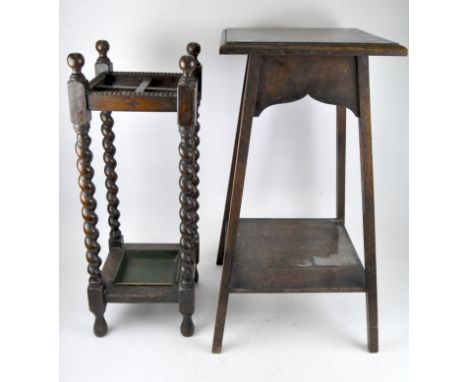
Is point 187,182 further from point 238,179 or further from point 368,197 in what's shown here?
point 368,197

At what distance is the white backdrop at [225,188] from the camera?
1.82 metres

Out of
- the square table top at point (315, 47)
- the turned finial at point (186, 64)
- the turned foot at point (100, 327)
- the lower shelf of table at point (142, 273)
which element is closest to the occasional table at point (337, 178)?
the square table top at point (315, 47)

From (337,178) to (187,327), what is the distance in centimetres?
88

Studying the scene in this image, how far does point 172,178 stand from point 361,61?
45.0 inches

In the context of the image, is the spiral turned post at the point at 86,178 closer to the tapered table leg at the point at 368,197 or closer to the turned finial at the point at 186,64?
the turned finial at the point at 186,64

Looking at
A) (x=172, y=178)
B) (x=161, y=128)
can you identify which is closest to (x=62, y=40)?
(x=161, y=128)

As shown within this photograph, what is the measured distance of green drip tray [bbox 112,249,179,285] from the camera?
6.58 feet

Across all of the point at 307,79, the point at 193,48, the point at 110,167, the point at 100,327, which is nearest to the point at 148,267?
the point at 100,327

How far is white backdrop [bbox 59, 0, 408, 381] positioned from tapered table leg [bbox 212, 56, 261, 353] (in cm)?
14

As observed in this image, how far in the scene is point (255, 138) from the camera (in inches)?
94.7

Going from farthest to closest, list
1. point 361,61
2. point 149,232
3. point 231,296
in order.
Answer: point 149,232 → point 231,296 → point 361,61

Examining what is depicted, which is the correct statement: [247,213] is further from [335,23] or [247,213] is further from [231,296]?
[335,23]

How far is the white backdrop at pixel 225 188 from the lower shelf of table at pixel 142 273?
5.4 inches

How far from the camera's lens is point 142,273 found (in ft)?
6.81
